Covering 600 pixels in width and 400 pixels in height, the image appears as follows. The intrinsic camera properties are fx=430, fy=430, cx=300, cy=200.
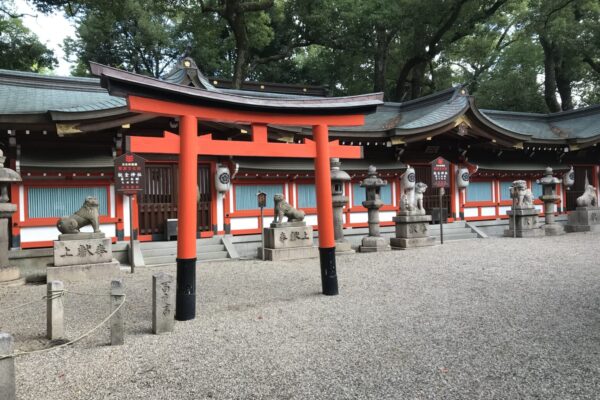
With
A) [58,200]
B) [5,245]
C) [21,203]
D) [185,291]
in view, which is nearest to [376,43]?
[58,200]

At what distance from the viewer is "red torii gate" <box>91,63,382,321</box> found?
568 cm

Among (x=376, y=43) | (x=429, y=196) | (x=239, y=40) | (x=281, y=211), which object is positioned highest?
(x=376, y=43)

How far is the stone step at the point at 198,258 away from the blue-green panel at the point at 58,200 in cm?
206

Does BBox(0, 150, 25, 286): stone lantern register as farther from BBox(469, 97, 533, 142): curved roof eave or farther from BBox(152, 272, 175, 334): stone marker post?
BBox(469, 97, 533, 142): curved roof eave

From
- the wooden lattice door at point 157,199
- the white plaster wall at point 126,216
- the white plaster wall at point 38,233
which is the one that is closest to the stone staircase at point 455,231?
the wooden lattice door at point 157,199

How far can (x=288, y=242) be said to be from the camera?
1157 centimetres

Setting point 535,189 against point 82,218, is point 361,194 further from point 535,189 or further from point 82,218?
point 82,218

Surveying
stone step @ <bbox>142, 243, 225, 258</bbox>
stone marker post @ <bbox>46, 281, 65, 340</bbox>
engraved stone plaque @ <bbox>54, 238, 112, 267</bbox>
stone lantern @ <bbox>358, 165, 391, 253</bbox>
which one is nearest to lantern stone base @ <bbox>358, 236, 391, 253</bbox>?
stone lantern @ <bbox>358, 165, 391, 253</bbox>

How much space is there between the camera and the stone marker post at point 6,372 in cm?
301

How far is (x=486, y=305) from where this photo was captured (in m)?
6.09

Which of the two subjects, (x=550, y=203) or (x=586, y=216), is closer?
(x=550, y=203)

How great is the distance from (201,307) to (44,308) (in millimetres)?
2461

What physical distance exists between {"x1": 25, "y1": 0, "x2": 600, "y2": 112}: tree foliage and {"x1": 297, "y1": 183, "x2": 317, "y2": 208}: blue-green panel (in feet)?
24.3

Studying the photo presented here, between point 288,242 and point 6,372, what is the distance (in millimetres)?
8665
